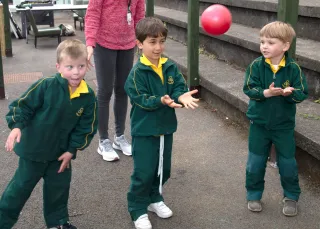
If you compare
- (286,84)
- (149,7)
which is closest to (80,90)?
(286,84)

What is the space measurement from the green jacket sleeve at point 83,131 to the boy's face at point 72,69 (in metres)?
0.21

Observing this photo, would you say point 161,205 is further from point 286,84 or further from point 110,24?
point 110,24

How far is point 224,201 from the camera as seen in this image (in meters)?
3.82

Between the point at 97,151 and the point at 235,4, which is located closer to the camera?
the point at 97,151

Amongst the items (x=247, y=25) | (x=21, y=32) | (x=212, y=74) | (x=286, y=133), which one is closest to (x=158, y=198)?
(x=286, y=133)

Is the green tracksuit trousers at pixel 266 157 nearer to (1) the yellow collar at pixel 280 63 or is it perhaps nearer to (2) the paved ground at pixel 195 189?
(2) the paved ground at pixel 195 189

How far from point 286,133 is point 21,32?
1098 cm

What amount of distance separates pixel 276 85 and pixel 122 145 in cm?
192

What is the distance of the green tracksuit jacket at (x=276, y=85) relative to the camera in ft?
11.1

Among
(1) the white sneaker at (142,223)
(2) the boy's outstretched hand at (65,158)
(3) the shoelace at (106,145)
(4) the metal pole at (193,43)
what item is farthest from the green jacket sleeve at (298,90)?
(4) the metal pole at (193,43)

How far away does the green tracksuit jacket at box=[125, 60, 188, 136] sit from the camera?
10.5 feet

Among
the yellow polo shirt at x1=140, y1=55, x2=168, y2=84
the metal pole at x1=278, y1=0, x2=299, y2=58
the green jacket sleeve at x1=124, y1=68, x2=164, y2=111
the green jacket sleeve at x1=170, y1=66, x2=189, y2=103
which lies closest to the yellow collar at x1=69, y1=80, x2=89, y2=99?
the green jacket sleeve at x1=124, y1=68, x2=164, y2=111

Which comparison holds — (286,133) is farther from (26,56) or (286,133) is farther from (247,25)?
(26,56)

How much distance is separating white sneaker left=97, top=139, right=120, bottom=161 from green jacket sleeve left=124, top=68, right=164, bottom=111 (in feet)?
4.85
